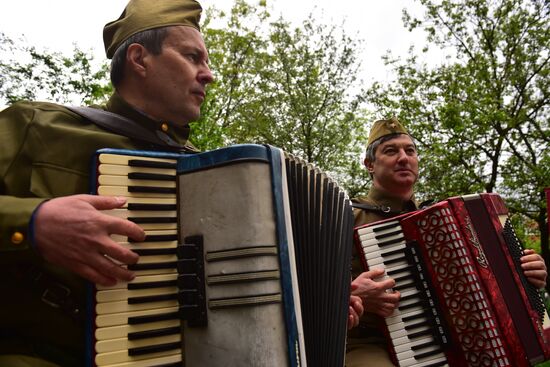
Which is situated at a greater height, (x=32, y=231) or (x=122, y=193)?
(x=122, y=193)

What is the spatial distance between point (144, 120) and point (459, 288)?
6.57ft

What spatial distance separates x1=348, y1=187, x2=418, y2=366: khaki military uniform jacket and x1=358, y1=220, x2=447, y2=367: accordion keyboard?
0.14 m

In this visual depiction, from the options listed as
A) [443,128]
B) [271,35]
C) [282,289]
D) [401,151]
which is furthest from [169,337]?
[271,35]

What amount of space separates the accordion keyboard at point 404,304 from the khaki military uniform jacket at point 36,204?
66.3 inches

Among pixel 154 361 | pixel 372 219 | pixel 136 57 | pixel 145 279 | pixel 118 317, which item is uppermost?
pixel 136 57

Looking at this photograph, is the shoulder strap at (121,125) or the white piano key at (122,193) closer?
the white piano key at (122,193)

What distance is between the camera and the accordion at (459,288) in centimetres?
245

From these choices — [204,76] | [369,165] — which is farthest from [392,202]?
[204,76]

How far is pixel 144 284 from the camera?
1.33 meters

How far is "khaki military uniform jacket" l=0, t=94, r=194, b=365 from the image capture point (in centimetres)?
127

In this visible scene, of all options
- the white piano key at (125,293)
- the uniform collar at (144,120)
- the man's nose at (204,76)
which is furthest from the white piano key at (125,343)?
the man's nose at (204,76)

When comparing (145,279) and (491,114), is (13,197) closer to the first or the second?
(145,279)

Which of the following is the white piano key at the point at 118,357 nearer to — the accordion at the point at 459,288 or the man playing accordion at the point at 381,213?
the man playing accordion at the point at 381,213

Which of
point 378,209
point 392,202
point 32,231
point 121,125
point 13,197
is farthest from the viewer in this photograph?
point 392,202
